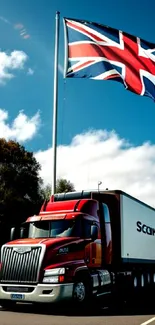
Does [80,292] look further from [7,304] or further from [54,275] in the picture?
[7,304]

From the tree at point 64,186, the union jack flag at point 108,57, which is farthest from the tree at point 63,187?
the union jack flag at point 108,57

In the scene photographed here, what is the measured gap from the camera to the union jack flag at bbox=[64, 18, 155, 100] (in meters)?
18.0

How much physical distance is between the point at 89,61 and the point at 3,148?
25793mm

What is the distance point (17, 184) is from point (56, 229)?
2877cm

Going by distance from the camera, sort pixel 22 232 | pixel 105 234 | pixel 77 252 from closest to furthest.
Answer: pixel 77 252 → pixel 22 232 → pixel 105 234

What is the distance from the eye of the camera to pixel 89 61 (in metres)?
18.1

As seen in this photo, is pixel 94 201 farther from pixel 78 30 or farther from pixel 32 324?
pixel 78 30

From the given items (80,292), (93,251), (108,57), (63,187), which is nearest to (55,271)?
(80,292)

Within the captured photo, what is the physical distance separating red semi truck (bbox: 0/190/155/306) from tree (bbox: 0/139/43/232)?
23.8 meters

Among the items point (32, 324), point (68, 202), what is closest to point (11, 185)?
point (68, 202)

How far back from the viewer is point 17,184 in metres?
41.8

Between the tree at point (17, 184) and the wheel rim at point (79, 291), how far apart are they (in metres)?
27.1

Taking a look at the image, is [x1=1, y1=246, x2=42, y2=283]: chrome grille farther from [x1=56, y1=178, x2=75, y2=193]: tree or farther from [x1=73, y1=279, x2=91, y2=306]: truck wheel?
[x1=56, y1=178, x2=75, y2=193]: tree

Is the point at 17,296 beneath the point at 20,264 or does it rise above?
beneath
